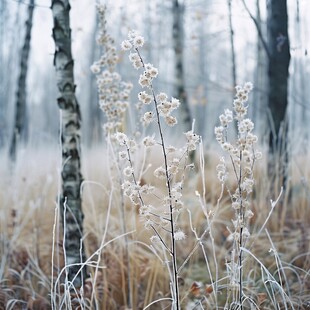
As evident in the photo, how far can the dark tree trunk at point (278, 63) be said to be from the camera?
2.84m

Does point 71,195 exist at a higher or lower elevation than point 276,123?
lower

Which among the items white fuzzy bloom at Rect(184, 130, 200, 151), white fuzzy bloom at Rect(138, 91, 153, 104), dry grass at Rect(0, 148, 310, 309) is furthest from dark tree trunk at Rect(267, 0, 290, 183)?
white fuzzy bloom at Rect(138, 91, 153, 104)

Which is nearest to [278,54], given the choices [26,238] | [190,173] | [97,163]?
[190,173]

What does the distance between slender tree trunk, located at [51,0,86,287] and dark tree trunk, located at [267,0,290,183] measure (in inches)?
62.5

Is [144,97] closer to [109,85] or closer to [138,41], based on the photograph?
[138,41]

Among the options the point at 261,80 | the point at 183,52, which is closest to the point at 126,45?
the point at 261,80

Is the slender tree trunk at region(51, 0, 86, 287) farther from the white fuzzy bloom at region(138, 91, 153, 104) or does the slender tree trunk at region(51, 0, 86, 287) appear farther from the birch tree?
the birch tree

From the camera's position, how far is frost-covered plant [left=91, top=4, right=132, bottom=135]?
191cm

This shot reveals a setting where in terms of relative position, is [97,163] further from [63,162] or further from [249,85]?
[249,85]

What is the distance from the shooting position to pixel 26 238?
267 cm

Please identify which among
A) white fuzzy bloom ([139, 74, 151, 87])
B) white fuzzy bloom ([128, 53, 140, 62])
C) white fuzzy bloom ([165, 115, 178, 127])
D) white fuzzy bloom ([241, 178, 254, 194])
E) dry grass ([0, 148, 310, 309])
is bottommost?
dry grass ([0, 148, 310, 309])

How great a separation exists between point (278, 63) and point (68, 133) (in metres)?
1.80

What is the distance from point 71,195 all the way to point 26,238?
1002 millimetres

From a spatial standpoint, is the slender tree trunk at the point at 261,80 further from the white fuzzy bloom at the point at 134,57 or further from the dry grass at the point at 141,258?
the white fuzzy bloom at the point at 134,57
